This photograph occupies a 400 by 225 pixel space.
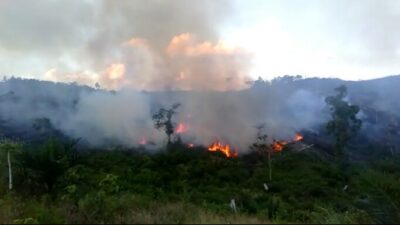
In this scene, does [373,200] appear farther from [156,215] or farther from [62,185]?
[62,185]

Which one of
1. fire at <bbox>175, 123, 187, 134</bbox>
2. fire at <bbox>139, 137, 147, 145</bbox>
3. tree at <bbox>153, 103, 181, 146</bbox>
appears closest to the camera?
tree at <bbox>153, 103, 181, 146</bbox>

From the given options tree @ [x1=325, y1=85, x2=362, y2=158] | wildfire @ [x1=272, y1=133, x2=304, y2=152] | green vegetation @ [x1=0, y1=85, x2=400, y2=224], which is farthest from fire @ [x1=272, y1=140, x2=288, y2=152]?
tree @ [x1=325, y1=85, x2=362, y2=158]

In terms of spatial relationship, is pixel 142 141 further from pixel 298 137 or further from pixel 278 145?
pixel 298 137

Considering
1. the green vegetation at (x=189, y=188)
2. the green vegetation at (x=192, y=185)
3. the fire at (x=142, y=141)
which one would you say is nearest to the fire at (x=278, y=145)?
the green vegetation at (x=192, y=185)

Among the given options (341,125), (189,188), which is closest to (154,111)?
(341,125)

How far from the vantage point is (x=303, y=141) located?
81.1 m

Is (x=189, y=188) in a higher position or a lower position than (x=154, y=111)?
lower

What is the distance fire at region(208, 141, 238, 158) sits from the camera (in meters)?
73.4

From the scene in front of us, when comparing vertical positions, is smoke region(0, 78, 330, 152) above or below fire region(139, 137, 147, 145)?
above

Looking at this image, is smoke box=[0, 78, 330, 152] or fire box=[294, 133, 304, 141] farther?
fire box=[294, 133, 304, 141]

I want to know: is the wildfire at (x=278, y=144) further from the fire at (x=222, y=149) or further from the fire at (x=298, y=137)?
the fire at (x=222, y=149)

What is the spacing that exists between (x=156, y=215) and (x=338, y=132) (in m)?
55.1

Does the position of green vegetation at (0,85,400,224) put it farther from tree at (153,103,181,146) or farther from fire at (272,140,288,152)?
fire at (272,140,288,152)

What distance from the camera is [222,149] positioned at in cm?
7650
